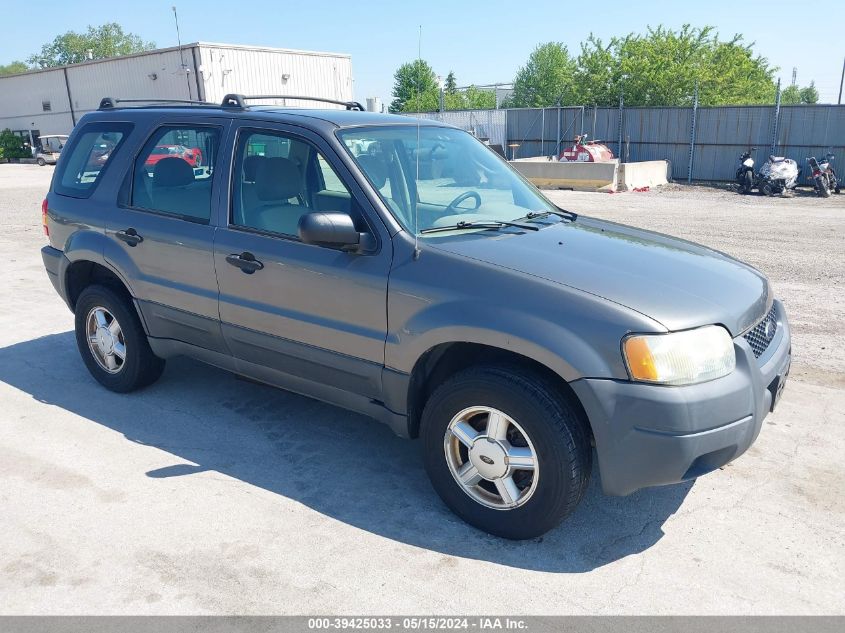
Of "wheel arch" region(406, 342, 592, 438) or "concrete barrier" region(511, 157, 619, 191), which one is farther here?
"concrete barrier" region(511, 157, 619, 191)

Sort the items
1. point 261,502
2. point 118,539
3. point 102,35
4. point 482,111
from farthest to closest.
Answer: point 102,35 < point 482,111 < point 261,502 < point 118,539

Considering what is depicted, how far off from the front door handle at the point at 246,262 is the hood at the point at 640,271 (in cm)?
111

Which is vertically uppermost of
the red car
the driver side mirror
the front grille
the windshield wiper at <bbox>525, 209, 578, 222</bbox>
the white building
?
the white building

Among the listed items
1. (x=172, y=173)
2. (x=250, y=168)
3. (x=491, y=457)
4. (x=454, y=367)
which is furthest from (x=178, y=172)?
(x=491, y=457)

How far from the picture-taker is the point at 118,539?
333 cm

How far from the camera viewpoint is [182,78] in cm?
3162

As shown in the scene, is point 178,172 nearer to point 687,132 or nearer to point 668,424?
point 668,424

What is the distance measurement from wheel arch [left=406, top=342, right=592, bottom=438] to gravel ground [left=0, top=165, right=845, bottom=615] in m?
0.55

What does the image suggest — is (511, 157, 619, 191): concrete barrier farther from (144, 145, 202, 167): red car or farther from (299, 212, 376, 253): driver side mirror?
(299, 212, 376, 253): driver side mirror

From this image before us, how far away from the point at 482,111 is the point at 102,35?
96031 millimetres

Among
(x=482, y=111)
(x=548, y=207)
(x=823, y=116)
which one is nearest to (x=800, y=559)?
(x=548, y=207)

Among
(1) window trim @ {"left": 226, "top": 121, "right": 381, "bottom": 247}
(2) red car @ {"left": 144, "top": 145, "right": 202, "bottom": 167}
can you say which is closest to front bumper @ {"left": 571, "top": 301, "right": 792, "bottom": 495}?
(1) window trim @ {"left": 226, "top": 121, "right": 381, "bottom": 247}

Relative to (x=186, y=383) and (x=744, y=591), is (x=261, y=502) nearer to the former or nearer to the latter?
(x=186, y=383)

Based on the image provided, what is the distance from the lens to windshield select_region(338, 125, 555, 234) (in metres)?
3.70
